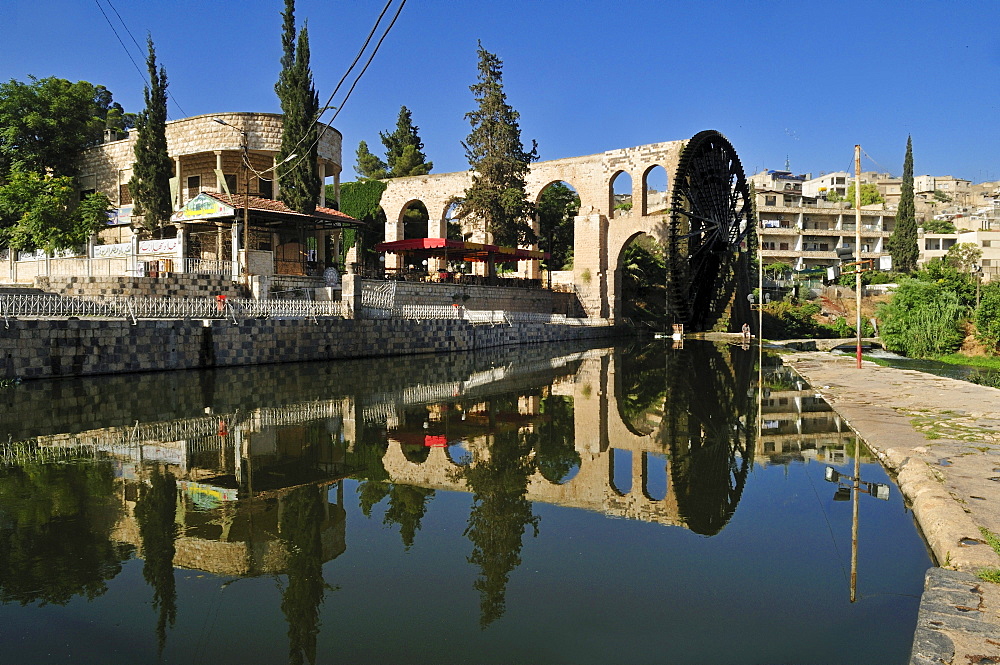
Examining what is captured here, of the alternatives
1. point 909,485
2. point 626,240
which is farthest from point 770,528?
point 626,240

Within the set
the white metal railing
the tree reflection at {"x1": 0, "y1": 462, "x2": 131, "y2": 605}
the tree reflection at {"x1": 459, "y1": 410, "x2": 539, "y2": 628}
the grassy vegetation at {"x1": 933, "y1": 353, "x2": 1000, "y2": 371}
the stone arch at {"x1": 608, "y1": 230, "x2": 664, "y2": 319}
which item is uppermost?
the stone arch at {"x1": 608, "y1": 230, "x2": 664, "y2": 319}

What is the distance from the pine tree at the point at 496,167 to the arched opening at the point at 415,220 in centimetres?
644

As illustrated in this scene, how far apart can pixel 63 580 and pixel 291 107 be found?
61.4 feet

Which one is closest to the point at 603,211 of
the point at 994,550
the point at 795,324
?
the point at 795,324

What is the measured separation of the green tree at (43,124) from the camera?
79.8 ft

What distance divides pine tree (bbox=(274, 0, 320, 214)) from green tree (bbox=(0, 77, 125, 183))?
34.7 feet

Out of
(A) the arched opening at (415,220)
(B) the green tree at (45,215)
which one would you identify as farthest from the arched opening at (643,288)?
(B) the green tree at (45,215)

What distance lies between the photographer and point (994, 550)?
3.14m

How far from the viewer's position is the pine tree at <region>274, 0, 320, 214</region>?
1961 centimetres

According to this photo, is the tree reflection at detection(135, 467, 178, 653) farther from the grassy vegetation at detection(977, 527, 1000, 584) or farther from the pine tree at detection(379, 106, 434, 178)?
the pine tree at detection(379, 106, 434, 178)

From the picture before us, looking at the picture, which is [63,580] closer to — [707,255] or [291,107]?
[291,107]

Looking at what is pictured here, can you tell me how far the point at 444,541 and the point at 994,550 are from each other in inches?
102

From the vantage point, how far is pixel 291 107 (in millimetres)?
19891

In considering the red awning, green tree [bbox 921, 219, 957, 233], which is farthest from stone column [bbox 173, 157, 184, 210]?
green tree [bbox 921, 219, 957, 233]
